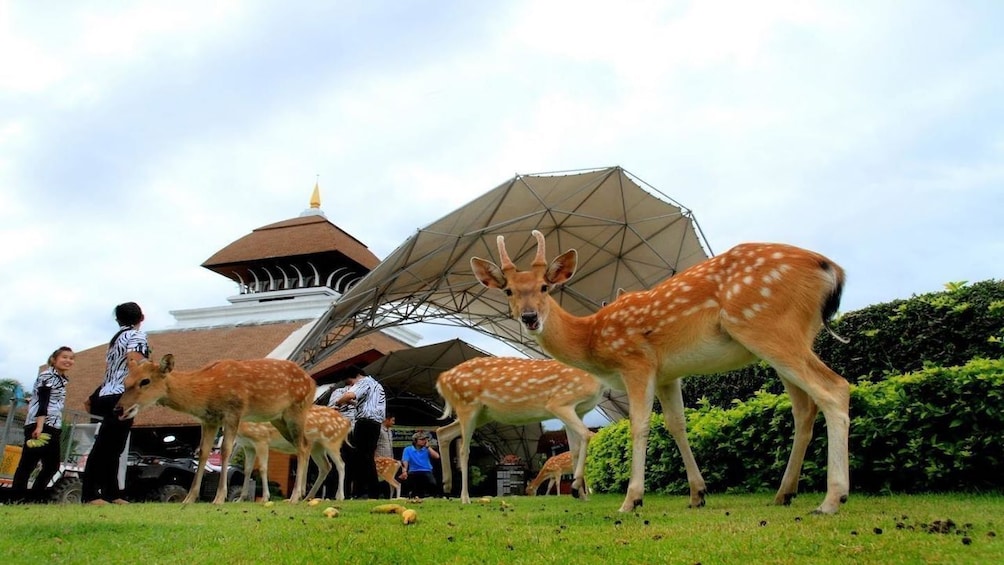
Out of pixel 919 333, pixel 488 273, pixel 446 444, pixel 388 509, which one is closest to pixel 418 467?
pixel 446 444

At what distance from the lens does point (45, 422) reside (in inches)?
321

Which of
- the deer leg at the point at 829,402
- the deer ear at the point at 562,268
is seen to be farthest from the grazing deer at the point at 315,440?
the deer leg at the point at 829,402

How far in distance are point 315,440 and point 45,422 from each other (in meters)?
3.66

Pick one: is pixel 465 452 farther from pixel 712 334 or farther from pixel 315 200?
pixel 315 200

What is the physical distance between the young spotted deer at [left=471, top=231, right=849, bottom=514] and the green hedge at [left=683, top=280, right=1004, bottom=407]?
1964mm

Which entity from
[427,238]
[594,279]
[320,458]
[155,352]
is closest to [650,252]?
[594,279]

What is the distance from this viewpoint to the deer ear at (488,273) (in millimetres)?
7051

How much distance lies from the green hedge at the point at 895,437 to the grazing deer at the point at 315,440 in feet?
16.8

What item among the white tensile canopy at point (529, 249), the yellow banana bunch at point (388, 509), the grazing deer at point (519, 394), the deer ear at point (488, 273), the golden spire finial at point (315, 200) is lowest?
the yellow banana bunch at point (388, 509)

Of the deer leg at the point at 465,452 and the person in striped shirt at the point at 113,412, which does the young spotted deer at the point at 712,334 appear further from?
the person in striped shirt at the point at 113,412

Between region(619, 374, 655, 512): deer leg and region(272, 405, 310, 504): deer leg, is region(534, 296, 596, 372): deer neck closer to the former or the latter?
region(619, 374, 655, 512): deer leg

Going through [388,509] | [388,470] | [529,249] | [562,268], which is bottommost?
[388,509]

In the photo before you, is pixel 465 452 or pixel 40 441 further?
pixel 465 452

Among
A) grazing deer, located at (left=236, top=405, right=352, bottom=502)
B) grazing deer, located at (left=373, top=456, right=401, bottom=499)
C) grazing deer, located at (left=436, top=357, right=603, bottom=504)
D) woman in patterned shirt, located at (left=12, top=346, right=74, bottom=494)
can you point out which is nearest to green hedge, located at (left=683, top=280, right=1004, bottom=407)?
grazing deer, located at (left=436, top=357, right=603, bottom=504)
